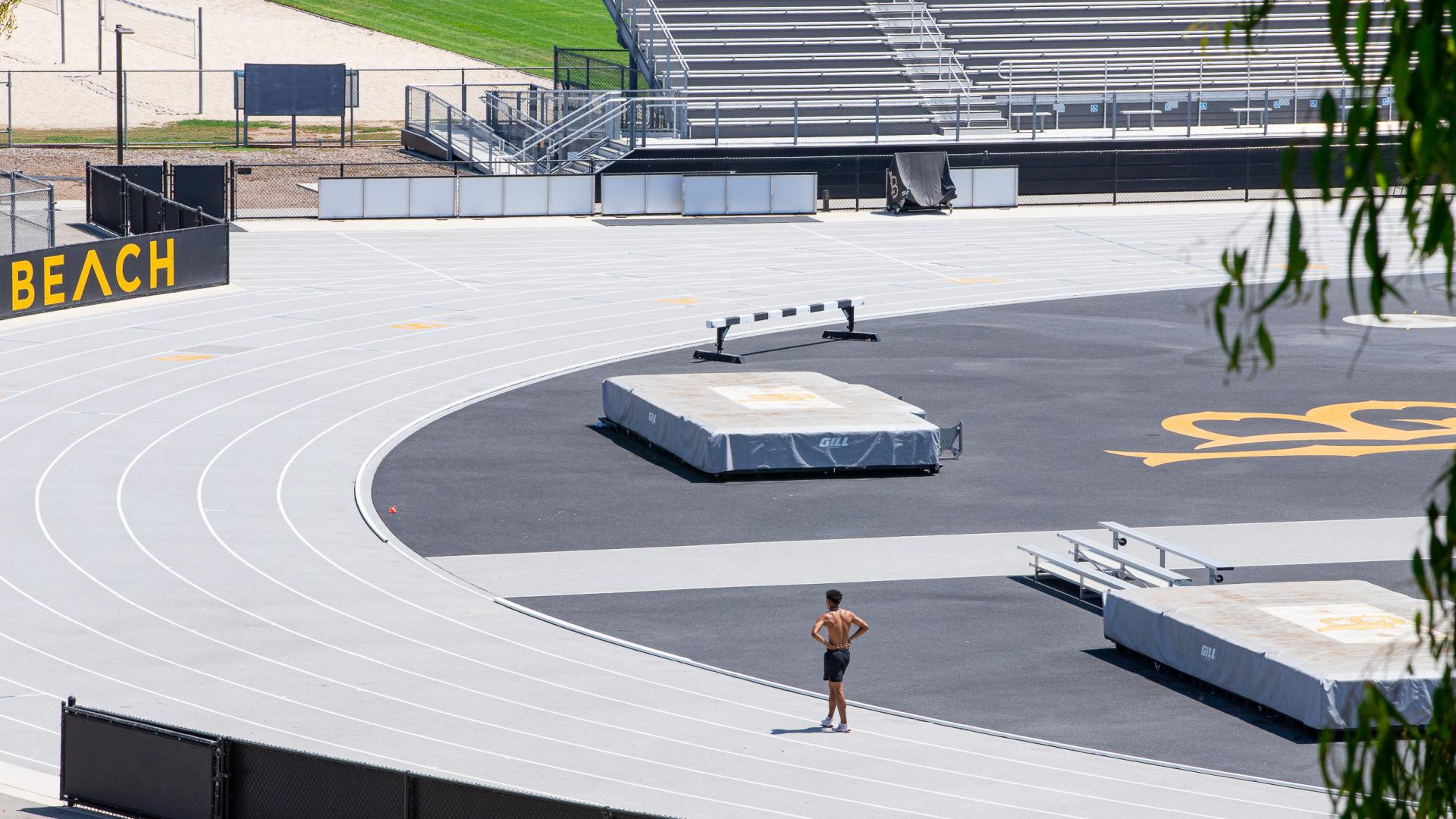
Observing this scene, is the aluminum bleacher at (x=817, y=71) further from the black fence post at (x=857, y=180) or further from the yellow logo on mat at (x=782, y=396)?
the yellow logo on mat at (x=782, y=396)

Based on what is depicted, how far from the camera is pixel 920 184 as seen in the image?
5181 cm

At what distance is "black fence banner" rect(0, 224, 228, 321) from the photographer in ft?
113

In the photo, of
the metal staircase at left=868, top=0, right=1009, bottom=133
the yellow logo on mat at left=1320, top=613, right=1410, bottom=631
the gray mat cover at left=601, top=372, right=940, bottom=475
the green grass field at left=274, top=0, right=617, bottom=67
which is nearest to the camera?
the yellow logo on mat at left=1320, top=613, right=1410, bottom=631

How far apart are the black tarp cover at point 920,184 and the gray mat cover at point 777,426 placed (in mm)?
25516

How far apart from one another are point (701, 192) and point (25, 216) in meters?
16.8

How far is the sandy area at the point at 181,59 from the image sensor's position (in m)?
70.4

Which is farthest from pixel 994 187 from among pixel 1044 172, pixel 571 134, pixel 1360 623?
pixel 1360 623

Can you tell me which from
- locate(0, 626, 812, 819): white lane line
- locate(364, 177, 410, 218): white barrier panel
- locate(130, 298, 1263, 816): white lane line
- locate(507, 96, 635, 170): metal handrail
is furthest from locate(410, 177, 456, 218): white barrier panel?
locate(0, 626, 812, 819): white lane line

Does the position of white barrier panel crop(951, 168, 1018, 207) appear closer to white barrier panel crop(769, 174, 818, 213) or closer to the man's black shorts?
white barrier panel crop(769, 174, 818, 213)

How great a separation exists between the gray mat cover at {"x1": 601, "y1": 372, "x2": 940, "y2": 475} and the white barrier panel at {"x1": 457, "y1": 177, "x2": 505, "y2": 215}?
77.7 ft

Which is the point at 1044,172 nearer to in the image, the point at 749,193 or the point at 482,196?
the point at 749,193

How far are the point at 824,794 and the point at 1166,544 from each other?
6.61m

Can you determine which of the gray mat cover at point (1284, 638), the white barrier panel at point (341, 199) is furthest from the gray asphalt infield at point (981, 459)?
the white barrier panel at point (341, 199)

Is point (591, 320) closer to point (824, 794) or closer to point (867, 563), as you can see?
point (867, 563)
